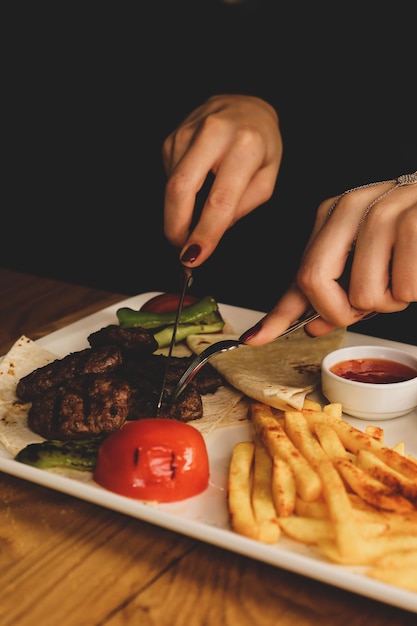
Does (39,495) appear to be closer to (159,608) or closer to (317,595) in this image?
(159,608)

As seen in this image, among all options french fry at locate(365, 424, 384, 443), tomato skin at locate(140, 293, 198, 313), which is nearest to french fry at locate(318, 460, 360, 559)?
french fry at locate(365, 424, 384, 443)

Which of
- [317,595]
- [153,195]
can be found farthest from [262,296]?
[317,595]

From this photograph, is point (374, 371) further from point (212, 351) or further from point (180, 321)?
point (180, 321)

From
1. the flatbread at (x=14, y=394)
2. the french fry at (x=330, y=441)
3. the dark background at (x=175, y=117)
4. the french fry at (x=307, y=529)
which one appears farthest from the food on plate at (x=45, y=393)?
the dark background at (x=175, y=117)

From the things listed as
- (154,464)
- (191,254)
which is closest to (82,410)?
(154,464)

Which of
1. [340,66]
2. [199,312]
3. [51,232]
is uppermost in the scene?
[340,66]

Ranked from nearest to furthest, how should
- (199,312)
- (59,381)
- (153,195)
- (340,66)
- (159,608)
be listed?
(159,608), (59,381), (199,312), (340,66), (153,195)
